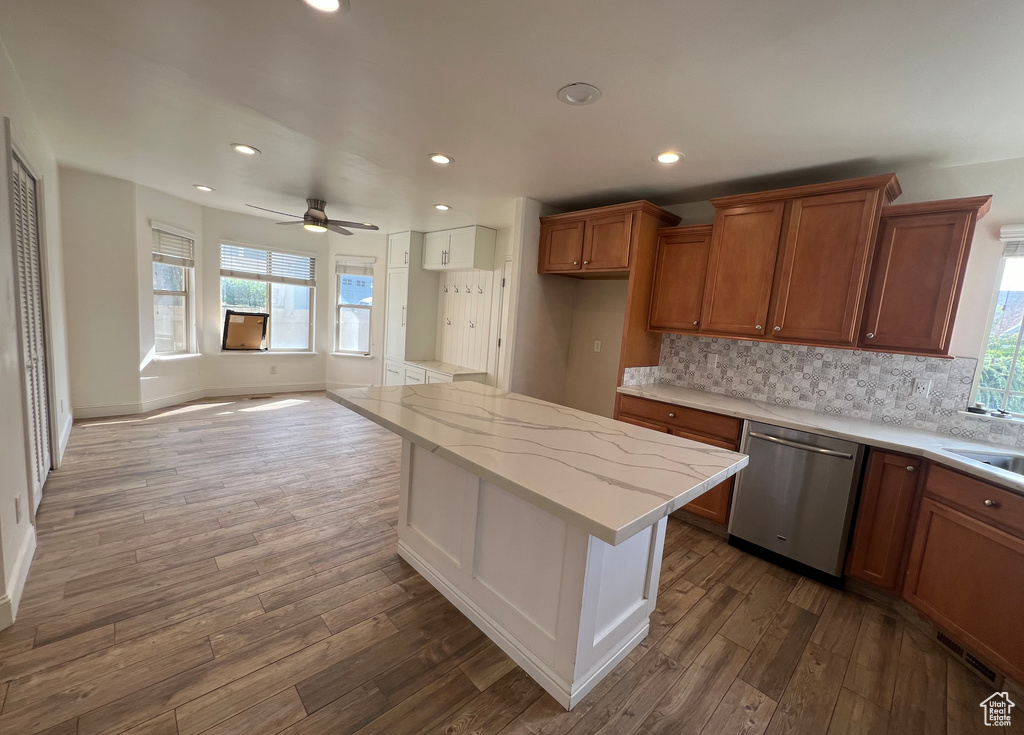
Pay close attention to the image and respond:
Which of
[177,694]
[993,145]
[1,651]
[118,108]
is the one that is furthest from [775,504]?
[118,108]

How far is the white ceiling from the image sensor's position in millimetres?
1438

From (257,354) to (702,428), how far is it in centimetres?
588

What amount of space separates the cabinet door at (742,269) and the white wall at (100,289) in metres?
5.56

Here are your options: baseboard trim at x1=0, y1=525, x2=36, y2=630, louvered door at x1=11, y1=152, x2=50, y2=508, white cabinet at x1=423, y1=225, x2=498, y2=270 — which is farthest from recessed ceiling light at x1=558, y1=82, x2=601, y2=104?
baseboard trim at x1=0, y1=525, x2=36, y2=630

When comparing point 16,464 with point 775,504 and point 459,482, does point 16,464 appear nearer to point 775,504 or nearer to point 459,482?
point 459,482

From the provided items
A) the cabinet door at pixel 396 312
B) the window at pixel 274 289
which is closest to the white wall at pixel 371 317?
the window at pixel 274 289

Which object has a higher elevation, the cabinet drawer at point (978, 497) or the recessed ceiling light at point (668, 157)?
the recessed ceiling light at point (668, 157)

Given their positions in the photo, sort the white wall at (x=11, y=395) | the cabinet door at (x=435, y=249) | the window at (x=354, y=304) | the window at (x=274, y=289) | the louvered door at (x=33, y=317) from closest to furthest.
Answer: the white wall at (x=11, y=395) → the louvered door at (x=33, y=317) → the cabinet door at (x=435, y=249) → the window at (x=274, y=289) → the window at (x=354, y=304)

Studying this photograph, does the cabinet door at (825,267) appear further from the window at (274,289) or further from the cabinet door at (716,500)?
the window at (274,289)

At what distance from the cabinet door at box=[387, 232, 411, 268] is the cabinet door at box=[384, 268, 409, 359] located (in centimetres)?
9

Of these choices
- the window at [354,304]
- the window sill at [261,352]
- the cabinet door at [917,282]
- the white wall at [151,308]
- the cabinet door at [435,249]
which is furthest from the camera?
the window at [354,304]

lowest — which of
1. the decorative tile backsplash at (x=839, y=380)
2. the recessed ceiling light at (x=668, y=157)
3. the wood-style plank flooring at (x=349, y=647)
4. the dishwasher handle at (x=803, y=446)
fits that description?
the wood-style plank flooring at (x=349, y=647)

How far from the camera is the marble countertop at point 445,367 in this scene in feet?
15.9

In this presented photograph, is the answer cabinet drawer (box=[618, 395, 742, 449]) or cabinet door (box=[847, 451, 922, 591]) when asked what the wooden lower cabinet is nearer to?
cabinet drawer (box=[618, 395, 742, 449])
